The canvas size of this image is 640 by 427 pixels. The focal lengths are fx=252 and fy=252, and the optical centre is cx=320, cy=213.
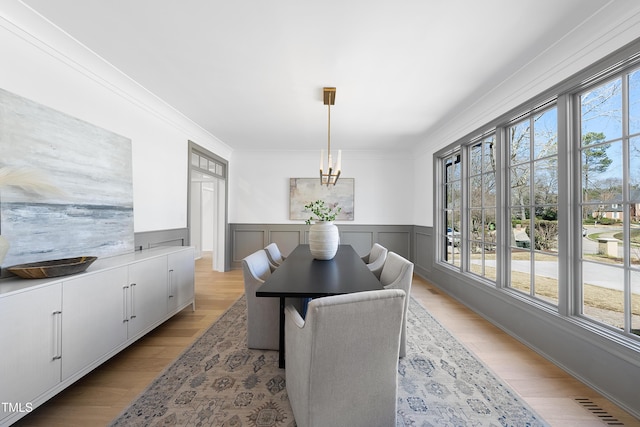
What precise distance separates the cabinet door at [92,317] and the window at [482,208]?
373 cm

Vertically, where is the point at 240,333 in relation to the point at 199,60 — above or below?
below

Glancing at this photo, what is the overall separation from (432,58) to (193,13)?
187 centimetres

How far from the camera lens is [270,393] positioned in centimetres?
169

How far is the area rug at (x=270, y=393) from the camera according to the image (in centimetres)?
148

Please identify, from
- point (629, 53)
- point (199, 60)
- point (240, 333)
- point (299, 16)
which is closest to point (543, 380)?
point (629, 53)

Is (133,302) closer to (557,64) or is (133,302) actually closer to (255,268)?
(255,268)

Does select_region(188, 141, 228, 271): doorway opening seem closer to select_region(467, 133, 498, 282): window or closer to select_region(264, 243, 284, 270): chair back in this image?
select_region(264, 243, 284, 270): chair back

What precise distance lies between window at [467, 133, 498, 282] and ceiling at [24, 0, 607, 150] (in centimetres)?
68

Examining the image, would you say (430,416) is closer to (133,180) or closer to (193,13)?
(193,13)

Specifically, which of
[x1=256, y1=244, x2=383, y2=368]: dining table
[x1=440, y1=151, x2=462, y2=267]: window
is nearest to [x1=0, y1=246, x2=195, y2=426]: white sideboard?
[x1=256, y1=244, x2=383, y2=368]: dining table

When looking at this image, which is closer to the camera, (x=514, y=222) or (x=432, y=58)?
(x=432, y=58)

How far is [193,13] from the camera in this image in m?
1.68

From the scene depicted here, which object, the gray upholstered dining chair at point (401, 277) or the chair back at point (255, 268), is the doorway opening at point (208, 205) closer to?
the chair back at point (255, 268)

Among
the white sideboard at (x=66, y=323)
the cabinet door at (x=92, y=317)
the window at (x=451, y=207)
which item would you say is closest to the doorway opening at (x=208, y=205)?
the white sideboard at (x=66, y=323)
